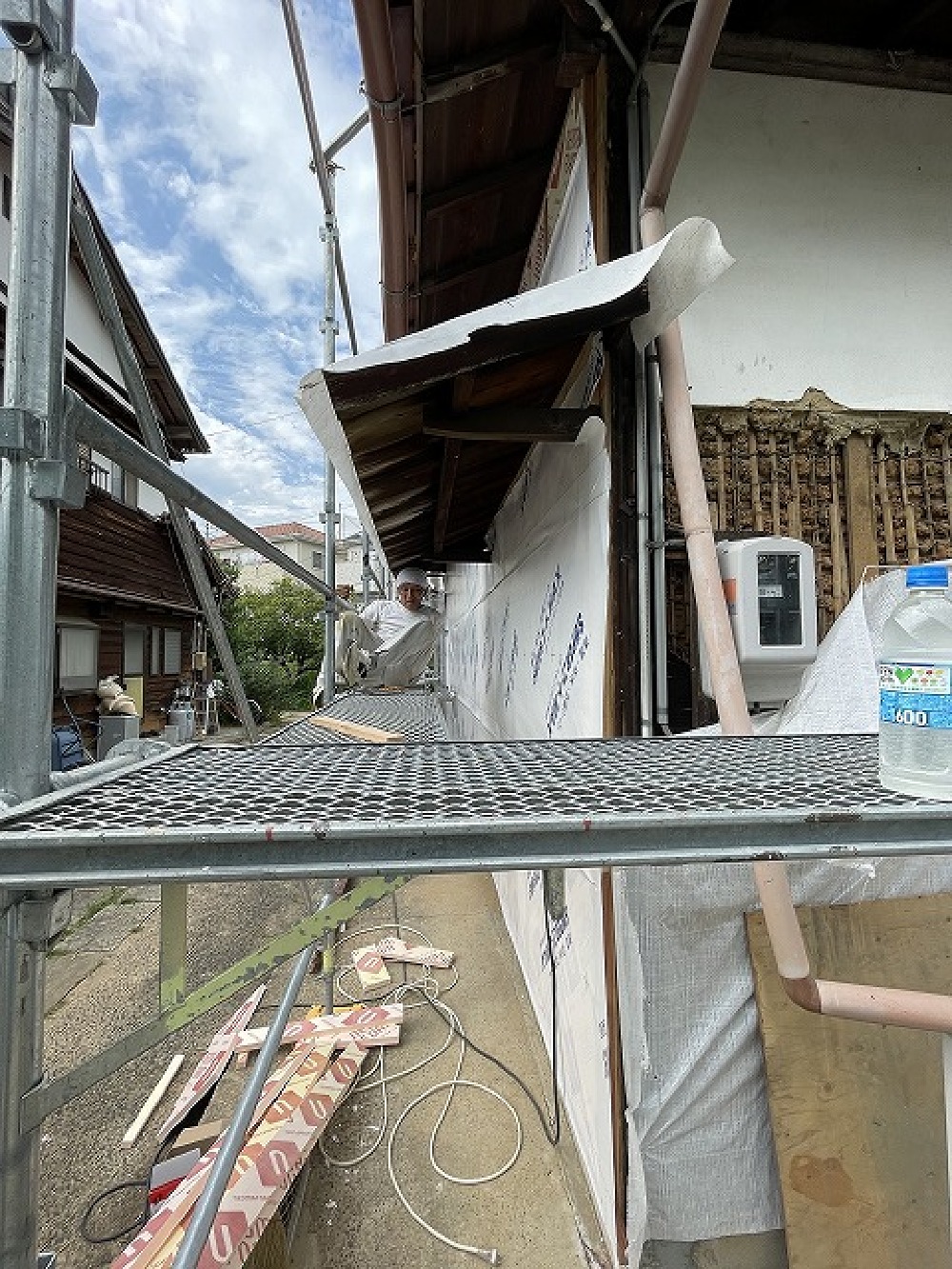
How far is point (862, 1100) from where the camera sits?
167 centimetres

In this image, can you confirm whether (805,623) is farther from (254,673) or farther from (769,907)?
(254,673)

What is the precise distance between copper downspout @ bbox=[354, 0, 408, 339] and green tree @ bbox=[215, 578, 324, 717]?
1484 centimetres

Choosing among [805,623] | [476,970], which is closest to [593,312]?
[805,623]

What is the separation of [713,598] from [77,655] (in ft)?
37.0

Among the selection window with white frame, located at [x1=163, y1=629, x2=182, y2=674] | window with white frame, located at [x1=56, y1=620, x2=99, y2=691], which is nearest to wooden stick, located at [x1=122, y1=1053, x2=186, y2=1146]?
window with white frame, located at [x1=56, y1=620, x2=99, y2=691]

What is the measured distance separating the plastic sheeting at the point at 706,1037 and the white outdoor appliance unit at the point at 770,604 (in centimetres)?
12

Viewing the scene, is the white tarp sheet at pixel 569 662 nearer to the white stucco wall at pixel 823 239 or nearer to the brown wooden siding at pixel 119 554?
the white stucco wall at pixel 823 239

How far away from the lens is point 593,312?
1500mm

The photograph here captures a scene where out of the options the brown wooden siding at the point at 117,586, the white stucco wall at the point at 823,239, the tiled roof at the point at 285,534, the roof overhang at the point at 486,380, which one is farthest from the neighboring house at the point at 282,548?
the white stucco wall at the point at 823,239

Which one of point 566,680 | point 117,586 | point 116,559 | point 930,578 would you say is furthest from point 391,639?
point 116,559

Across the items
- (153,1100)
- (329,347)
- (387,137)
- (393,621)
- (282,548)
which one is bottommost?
(153,1100)

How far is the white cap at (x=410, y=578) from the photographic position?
5.85m

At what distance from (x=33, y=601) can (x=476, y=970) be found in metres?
3.66

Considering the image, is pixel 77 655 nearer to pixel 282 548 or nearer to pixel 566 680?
pixel 566 680
